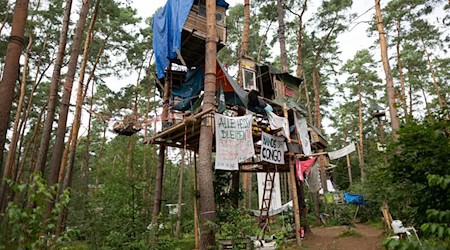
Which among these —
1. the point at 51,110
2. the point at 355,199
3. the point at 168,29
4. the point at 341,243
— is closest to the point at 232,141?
the point at 168,29

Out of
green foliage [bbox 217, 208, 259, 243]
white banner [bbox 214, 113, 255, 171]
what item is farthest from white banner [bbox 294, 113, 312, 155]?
green foliage [bbox 217, 208, 259, 243]

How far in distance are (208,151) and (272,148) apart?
2.84 meters

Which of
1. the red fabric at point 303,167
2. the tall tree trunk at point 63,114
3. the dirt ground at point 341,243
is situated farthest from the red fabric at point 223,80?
the dirt ground at point 341,243

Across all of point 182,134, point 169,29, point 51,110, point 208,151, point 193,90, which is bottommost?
point 208,151

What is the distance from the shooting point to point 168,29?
29.1 ft

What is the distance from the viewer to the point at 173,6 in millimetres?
8922

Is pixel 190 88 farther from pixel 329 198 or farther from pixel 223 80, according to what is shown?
pixel 329 198

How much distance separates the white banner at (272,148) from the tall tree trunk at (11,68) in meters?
5.96

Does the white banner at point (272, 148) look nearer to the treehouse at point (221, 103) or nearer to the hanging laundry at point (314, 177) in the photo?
the treehouse at point (221, 103)

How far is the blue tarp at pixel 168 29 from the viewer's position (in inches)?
330

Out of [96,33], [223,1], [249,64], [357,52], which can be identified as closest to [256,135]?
[249,64]

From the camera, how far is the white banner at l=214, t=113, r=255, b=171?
7.21 metres

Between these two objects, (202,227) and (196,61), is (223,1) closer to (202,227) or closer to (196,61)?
(196,61)

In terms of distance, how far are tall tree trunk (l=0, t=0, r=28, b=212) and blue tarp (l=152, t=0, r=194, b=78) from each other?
3.92m
